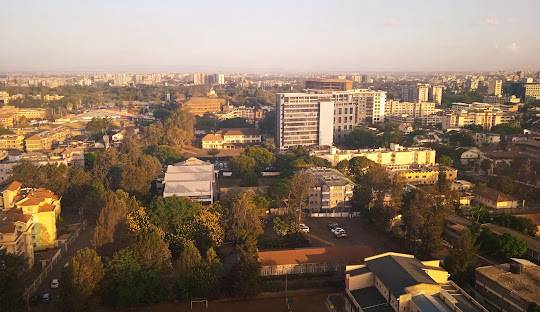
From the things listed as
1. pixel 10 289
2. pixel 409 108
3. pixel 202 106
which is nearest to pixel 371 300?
pixel 10 289

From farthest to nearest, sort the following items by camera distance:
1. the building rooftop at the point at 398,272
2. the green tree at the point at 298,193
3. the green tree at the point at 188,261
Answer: the green tree at the point at 298,193 → the green tree at the point at 188,261 → the building rooftop at the point at 398,272

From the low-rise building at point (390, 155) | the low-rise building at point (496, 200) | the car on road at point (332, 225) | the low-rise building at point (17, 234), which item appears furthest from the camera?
the low-rise building at point (390, 155)

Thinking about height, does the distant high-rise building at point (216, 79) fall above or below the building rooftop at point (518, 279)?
above

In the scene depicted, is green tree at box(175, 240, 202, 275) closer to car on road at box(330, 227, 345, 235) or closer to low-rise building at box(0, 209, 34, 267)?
low-rise building at box(0, 209, 34, 267)

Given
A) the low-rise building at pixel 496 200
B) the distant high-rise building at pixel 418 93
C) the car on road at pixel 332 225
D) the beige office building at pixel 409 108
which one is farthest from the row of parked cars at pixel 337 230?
the distant high-rise building at pixel 418 93

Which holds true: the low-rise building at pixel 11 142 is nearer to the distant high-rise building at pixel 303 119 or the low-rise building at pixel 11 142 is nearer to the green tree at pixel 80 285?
the distant high-rise building at pixel 303 119

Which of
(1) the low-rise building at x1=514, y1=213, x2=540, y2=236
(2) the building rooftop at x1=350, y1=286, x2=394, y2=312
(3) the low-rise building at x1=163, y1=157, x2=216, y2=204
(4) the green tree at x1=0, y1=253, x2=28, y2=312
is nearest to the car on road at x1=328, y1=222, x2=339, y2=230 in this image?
(3) the low-rise building at x1=163, y1=157, x2=216, y2=204

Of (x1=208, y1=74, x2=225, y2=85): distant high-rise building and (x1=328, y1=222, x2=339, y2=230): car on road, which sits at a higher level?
(x1=208, y1=74, x2=225, y2=85): distant high-rise building
